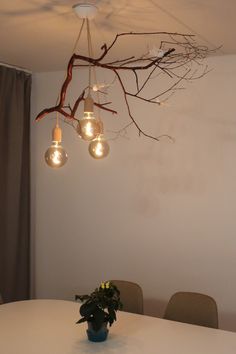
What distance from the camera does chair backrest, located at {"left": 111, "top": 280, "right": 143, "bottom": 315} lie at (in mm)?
3257

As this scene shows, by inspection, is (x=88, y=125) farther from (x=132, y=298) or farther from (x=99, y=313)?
(x=132, y=298)

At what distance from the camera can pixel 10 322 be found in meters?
2.78

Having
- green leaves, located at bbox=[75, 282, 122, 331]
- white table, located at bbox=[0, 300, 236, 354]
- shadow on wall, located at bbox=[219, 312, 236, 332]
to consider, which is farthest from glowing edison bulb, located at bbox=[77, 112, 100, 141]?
shadow on wall, located at bbox=[219, 312, 236, 332]

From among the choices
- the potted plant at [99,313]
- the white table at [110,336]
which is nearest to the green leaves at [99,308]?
the potted plant at [99,313]

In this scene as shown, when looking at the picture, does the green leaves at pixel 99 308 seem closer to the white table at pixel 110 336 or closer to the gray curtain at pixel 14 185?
the white table at pixel 110 336

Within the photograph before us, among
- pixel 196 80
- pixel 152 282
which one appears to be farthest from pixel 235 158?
pixel 152 282

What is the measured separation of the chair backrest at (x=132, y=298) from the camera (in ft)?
10.7

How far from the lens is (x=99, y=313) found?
241cm

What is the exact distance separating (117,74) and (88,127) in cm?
36

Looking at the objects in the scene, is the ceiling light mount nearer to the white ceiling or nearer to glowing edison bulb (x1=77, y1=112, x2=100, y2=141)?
the white ceiling

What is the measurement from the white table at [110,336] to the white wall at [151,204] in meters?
0.97

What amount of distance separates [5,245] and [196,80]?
2.27m

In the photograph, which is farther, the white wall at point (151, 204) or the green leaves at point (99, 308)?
the white wall at point (151, 204)

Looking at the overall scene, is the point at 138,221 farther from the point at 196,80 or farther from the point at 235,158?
the point at 196,80
